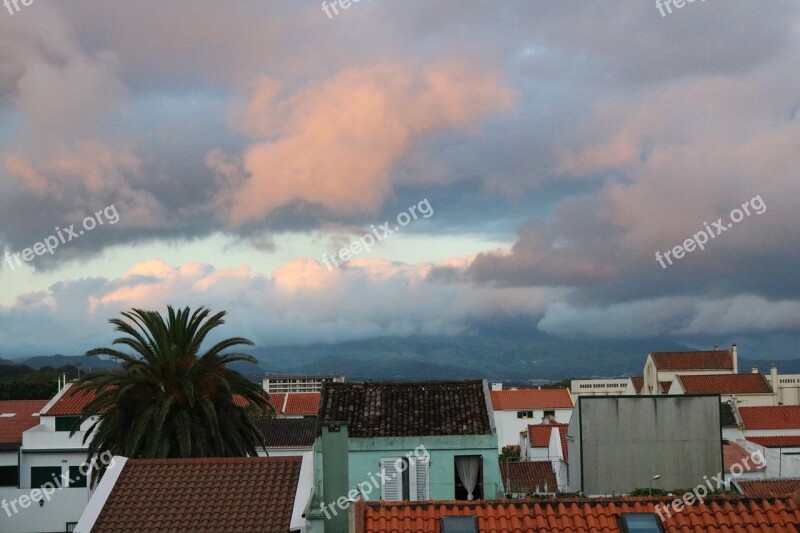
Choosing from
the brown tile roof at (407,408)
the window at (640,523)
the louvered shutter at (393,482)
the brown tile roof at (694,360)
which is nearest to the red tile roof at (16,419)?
the brown tile roof at (407,408)

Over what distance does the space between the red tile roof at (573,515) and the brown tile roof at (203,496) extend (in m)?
3.91

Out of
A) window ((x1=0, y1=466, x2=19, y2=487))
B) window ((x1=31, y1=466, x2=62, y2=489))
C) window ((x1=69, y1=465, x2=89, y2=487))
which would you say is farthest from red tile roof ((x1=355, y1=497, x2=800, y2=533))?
window ((x1=0, y1=466, x2=19, y2=487))

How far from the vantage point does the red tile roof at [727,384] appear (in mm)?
90812

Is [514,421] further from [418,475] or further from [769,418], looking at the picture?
[418,475]

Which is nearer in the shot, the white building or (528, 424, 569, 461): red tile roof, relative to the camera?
(528, 424, 569, 461): red tile roof

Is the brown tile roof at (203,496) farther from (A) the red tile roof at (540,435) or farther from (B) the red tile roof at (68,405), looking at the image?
(A) the red tile roof at (540,435)

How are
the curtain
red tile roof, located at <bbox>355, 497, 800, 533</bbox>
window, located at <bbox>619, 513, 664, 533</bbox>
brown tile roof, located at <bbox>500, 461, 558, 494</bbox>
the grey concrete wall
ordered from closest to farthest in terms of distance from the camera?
window, located at <bbox>619, 513, 664, 533</bbox> < red tile roof, located at <bbox>355, 497, 800, 533</bbox> < the curtain < the grey concrete wall < brown tile roof, located at <bbox>500, 461, 558, 494</bbox>

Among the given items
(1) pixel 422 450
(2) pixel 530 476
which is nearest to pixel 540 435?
(2) pixel 530 476

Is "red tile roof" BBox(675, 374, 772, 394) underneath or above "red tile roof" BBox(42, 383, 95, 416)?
above

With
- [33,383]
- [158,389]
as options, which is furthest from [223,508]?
[33,383]

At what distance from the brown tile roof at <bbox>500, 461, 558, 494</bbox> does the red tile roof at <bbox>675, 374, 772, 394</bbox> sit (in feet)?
120

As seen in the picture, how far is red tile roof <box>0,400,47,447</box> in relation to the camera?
56594mm

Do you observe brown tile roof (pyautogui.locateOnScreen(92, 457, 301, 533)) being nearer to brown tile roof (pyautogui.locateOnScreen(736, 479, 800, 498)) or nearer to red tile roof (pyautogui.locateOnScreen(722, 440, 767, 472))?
brown tile roof (pyautogui.locateOnScreen(736, 479, 800, 498))

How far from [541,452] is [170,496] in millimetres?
58882
